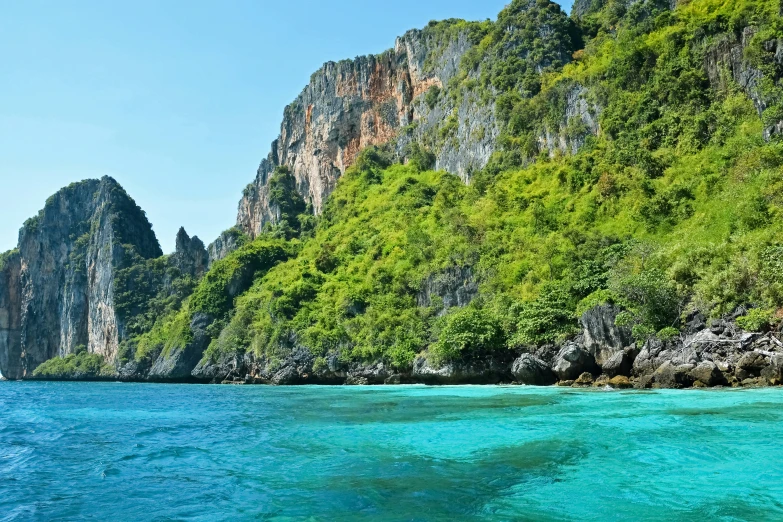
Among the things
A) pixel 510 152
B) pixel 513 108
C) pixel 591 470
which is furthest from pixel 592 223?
pixel 591 470

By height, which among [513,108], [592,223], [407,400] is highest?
[513,108]

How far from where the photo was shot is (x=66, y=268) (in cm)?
12538

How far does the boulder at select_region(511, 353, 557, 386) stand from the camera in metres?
35.2

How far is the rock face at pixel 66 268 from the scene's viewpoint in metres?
117

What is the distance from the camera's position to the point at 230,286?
81812 millimetres

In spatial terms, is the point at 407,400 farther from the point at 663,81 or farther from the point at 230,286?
the point at 230,286

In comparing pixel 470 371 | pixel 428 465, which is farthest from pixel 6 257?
pixel 428 465

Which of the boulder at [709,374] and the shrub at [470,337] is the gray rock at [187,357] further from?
the boulder at [709,374]

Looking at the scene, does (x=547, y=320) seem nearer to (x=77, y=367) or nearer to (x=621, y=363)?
(x=621, y=363)

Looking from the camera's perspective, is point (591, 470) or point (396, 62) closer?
point (591, 470)

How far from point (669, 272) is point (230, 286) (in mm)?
62944

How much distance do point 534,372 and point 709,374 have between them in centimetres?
1172

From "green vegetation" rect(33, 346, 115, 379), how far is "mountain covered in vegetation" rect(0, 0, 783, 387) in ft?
1.82

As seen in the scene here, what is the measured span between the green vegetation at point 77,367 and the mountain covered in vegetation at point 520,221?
0.56 meters
